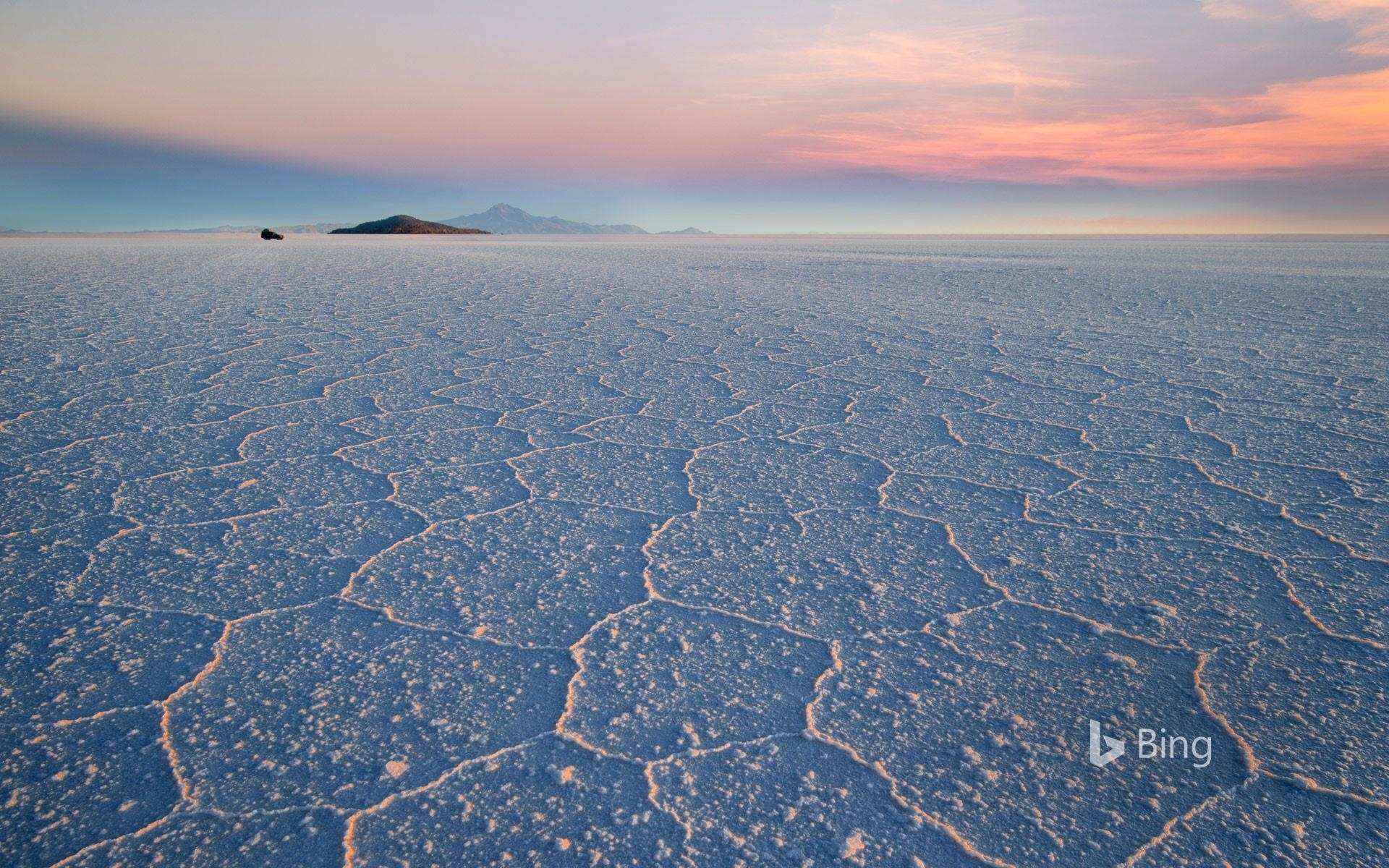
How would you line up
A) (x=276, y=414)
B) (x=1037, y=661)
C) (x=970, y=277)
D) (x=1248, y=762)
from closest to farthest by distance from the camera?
(x=1248, y=762)
(x=1037, y=661)
(x=276, y=414)
(x=970, y=277)

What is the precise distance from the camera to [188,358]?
3633mm

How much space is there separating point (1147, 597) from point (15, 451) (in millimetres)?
2949

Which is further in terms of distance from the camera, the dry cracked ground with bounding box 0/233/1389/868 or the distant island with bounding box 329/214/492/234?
the distant island with bounding box 329/214/492/234

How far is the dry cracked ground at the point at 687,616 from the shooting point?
981mm

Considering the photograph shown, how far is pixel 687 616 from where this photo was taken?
57.3 inches

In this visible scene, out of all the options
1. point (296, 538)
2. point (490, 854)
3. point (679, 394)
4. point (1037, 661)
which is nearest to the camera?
point (490, 854)

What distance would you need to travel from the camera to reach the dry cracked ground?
3.22ft

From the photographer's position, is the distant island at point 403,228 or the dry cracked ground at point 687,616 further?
the distant island at point 403,228

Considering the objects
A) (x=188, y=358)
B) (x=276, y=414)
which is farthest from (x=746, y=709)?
(x=188, y=358)

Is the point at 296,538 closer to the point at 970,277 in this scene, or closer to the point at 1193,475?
the point at 1193,475

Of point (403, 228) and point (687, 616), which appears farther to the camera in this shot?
point (403, 228)

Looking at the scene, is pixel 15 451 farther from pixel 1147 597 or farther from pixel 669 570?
pixel 1147 597

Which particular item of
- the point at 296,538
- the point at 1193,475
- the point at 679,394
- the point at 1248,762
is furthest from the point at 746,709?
the point at 679,394

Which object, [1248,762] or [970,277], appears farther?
[970,277]
